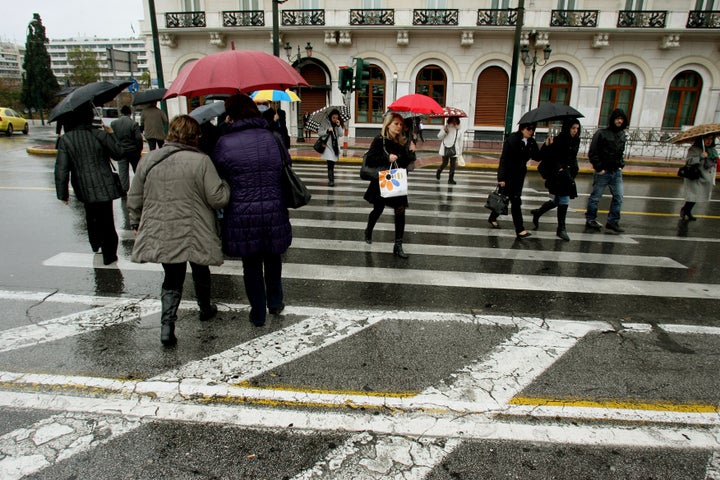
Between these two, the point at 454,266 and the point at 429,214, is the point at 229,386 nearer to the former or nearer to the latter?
Answer: the point at 454,266

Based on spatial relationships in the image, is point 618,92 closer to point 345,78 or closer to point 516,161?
Answer: point 345,78

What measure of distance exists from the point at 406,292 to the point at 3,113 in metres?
32.3

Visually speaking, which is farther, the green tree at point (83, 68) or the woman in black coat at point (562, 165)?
the green tree at point (83, 68)

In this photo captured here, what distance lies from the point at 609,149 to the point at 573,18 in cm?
2018

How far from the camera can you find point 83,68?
194ft

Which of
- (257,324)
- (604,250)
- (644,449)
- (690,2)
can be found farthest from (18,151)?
(690,2)

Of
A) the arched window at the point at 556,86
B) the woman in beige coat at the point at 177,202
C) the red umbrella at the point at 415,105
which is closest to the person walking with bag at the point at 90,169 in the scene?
the woman in beige coat at the point at 177,202

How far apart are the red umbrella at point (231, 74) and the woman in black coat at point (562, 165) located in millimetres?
4677

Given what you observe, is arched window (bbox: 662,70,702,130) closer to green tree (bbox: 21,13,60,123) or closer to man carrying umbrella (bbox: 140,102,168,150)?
man carrying umbrella (bbox: 140,102,168,150)

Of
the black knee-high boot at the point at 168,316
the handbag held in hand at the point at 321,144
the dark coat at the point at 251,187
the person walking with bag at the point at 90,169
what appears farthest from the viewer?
the handbag held in hand at the point at 321,144

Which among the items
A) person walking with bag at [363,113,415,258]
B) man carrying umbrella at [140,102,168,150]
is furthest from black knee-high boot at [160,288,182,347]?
man carrying umbrella at [140,102,168,150]

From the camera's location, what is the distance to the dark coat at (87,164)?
17.3ft

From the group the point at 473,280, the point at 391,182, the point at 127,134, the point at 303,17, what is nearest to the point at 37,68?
the point at 303,17

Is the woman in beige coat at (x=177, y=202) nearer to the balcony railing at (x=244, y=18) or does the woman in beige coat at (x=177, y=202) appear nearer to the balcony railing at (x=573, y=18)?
the balcony railing at (x=244, y=18)
